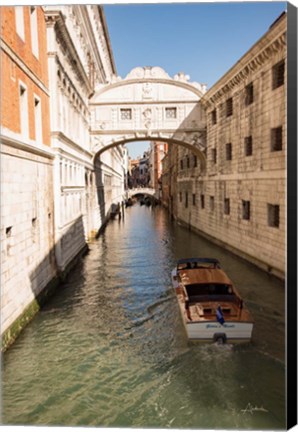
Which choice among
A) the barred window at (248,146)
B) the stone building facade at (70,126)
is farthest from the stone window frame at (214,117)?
the stone building facade at (70,126)

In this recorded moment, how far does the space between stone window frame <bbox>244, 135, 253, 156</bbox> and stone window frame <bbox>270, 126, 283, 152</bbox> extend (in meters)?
2.05

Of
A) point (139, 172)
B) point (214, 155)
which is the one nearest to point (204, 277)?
point (214, 155)

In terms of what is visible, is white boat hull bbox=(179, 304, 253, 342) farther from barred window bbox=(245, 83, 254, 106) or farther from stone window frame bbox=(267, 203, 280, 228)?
barred window bbox=(245, 83, 254, 106)

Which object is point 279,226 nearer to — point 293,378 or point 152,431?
point 293,378

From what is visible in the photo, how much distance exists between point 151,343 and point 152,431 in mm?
3055

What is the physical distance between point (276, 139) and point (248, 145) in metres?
2.59

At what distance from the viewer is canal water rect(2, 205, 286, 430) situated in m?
5.76

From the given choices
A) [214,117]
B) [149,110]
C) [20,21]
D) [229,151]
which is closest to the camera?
[20,21]

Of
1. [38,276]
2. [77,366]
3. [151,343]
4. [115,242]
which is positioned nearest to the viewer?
[77,366]

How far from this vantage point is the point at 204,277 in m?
9.73

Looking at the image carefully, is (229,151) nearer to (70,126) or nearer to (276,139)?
(276,139)

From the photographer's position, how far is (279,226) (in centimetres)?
1211

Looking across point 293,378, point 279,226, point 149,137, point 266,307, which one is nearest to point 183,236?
point 149,137

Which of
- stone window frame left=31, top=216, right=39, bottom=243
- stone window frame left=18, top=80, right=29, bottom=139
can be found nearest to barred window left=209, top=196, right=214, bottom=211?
stone window frame left=31, top=216, right=39, bottom=243
